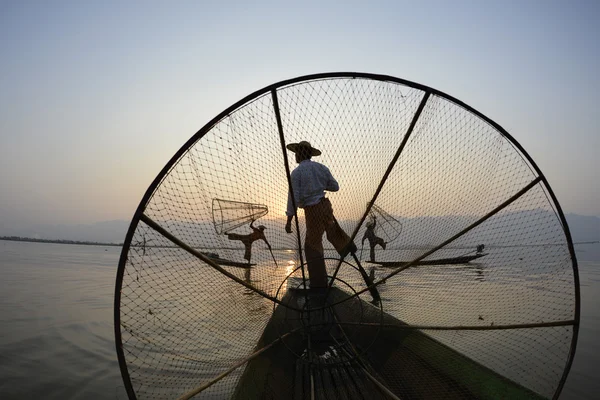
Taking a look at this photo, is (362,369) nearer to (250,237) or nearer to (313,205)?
(313,205)

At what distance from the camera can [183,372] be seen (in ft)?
11.4

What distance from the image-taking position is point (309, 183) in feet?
12.0

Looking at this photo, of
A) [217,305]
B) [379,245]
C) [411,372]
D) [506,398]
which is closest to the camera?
[506,398]

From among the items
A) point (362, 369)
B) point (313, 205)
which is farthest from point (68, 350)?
point (362, 369)

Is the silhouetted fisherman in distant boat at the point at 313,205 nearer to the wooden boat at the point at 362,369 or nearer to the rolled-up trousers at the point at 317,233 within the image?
the rolled-up trousers at the point at 317,233

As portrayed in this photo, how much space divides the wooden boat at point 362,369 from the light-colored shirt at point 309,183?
1.23 m

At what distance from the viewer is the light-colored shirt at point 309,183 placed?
365cm

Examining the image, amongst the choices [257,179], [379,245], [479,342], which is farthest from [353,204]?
[479,342]

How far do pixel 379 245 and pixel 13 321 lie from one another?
5.71m

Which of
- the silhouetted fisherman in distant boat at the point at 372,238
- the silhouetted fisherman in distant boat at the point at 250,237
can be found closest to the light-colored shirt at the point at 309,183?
the silhouetted fisherman in distant boat at the point at 250,237

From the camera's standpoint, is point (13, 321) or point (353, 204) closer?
point (353, 204)

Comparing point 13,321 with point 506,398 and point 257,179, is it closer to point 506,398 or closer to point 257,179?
point 257,179

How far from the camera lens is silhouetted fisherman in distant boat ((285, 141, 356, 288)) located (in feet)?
12.0

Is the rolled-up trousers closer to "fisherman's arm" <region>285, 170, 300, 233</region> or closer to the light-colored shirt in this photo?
the light-colored shirt
